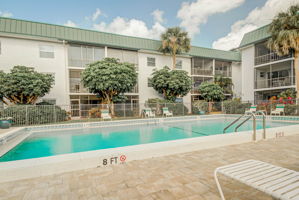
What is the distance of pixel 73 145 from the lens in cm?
691

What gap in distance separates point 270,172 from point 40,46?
18.0 meters

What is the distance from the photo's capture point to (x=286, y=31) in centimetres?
1327

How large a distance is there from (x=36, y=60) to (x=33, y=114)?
6.37 meters

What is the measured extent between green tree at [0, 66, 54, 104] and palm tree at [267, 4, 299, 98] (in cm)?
1944

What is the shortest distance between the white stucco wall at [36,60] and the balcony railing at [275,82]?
22.0 metres

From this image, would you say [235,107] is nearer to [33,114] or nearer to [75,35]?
[33,114]

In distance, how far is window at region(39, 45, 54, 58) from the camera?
14641mm

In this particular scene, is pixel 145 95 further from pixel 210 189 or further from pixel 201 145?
pixel 210 189

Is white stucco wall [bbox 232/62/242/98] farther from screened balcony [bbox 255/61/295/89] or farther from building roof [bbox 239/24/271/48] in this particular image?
building roof [bbox 239/24/271/48]

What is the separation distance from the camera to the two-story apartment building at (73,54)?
539 inches

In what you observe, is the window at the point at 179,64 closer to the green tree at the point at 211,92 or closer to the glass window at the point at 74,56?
the green tree at the point at 211,92

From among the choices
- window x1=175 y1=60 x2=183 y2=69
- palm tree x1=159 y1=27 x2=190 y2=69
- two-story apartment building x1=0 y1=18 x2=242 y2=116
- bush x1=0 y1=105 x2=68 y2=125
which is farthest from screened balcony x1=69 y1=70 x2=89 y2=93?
window x1=175 y1=60 x2=183 y2=69

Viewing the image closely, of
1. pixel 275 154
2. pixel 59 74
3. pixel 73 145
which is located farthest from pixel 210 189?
pixel 59 74

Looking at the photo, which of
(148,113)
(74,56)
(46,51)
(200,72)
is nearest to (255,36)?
(200,72)
